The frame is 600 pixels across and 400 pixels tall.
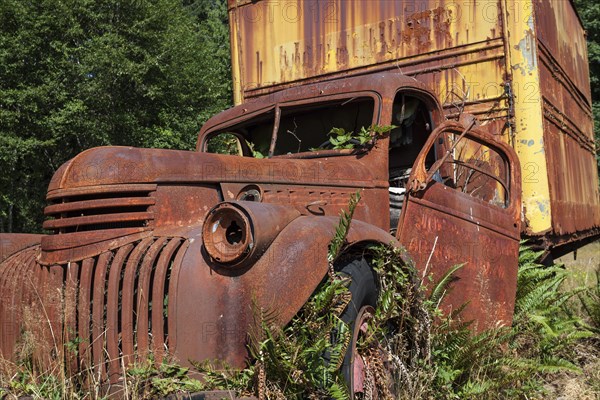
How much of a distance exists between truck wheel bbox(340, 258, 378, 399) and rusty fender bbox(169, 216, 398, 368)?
0.32 metres

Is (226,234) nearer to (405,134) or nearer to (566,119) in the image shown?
A: (405,134)

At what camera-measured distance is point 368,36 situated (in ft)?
20.2

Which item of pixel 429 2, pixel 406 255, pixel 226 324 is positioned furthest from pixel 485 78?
pixel 226 324

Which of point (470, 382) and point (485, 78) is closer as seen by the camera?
point (470, 382)

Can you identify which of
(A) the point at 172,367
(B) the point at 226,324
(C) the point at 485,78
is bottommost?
(A) the point at 172,367

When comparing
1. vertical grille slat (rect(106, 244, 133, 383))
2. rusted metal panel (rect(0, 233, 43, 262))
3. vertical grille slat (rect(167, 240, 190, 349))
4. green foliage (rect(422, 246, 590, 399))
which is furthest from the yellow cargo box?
rusted metal panel (rect(0, 233, 43, 262))

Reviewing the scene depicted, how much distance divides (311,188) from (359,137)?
587 millimetres

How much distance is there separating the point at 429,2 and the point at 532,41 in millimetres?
1072

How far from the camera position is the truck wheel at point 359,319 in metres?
2.77

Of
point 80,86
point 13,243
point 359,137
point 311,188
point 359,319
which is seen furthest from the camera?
point 80,86

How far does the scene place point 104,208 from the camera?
2.93 metres

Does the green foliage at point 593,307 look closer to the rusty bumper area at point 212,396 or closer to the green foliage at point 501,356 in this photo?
the green foliage at point 501,356

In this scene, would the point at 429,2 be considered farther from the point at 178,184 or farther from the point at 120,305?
the point at 120,305

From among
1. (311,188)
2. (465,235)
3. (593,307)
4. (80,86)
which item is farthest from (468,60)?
(80,86)
